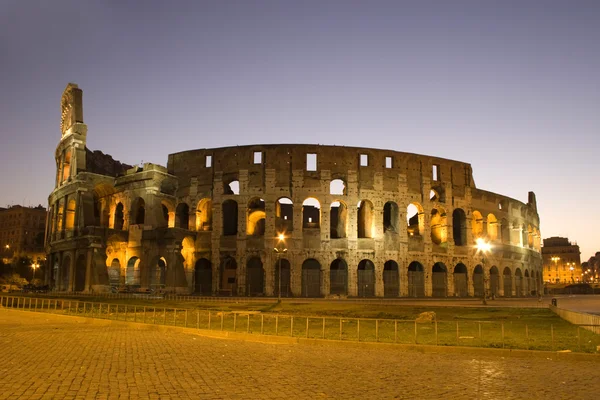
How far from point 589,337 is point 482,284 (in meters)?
37.0


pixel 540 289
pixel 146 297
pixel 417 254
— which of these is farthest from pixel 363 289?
pixel 540 289

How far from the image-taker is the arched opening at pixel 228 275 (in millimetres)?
45250

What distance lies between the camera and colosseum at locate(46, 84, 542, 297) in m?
44.5

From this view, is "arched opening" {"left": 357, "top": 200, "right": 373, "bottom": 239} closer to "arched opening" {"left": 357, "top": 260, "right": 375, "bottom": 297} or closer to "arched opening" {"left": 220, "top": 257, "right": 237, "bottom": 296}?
"arched opening" {"left": 357, "top": 260, "right": 375, "bottom": 297}

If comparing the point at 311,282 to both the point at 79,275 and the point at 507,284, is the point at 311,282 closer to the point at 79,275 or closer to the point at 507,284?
the point at 79,275

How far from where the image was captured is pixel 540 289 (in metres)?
62.5

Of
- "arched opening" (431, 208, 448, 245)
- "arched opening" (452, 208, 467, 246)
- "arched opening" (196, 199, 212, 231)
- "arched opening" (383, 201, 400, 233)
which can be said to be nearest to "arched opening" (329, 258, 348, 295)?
"arched opening" (383, 201, 400, 233)

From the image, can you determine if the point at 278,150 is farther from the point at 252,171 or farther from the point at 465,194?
the point at 465,194

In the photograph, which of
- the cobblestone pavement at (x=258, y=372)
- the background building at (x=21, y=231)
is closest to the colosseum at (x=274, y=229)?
the cobblestone pavement at (x=258, y=372)

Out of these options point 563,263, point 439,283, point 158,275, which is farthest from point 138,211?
point 563,263

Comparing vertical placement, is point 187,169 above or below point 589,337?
above

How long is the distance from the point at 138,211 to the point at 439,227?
29663 mm

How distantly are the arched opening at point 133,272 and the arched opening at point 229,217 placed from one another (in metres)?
8.63

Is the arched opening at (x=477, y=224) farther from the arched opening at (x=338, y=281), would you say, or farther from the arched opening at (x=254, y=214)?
the arched opening at (x=254, y=214)
